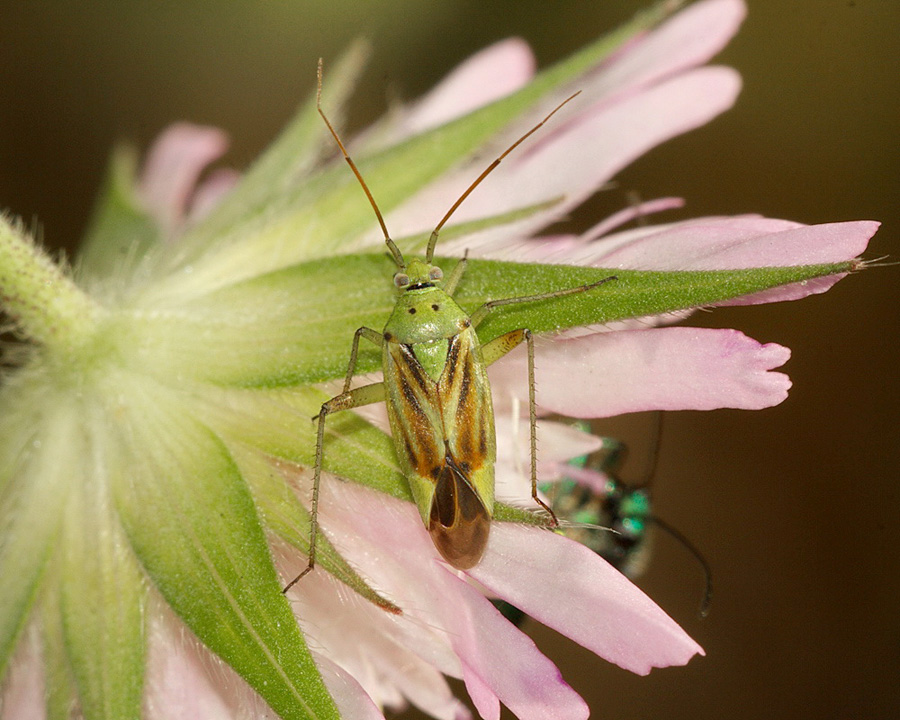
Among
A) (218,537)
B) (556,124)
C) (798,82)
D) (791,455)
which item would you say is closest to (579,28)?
(798,82)

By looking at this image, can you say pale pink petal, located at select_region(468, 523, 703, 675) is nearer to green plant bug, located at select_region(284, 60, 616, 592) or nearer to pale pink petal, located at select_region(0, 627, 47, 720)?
green plant bug, located at select_region(284, 60, 616, 592)

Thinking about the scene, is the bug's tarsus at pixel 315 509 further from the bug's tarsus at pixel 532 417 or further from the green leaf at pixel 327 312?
the bug's tarsus at pixel 532 417

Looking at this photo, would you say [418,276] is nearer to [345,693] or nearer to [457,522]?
[457,522]

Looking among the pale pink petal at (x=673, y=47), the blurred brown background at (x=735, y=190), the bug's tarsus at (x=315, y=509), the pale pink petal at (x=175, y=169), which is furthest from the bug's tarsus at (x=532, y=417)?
the blurred brown background at (x=735, y=190)

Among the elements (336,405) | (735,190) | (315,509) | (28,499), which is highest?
(735,190)

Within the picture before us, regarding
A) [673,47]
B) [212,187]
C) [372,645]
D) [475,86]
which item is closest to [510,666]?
[372,645]

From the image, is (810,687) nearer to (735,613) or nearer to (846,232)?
(735,613)
